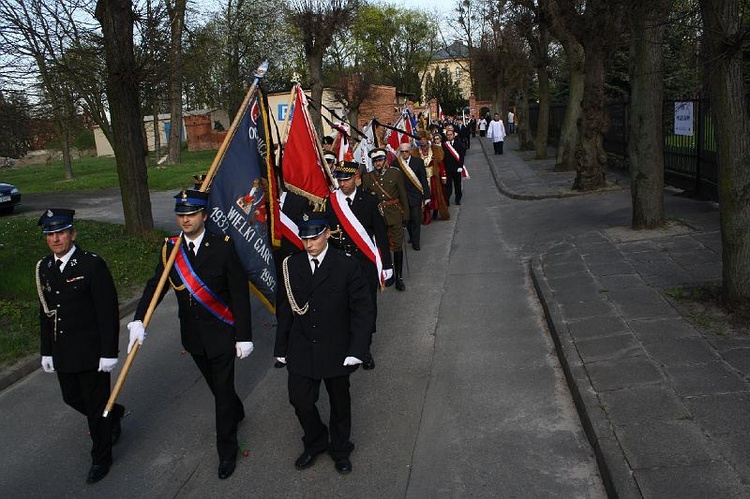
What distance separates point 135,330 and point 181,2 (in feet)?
52.5

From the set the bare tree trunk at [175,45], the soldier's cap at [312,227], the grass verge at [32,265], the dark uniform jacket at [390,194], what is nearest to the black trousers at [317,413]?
the soldier's cap at [312,227]

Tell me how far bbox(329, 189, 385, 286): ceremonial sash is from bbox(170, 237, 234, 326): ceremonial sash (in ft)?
6.93

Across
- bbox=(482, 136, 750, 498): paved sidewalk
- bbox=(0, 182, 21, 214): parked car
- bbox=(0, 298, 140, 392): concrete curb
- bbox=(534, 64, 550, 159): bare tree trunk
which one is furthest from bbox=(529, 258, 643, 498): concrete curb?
bbox=(534, 64, 550, 159): bare tree trunk

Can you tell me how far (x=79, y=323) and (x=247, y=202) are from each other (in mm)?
1795

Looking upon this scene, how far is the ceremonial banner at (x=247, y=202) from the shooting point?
19.0ft

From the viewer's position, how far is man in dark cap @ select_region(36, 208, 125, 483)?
4.98 metres

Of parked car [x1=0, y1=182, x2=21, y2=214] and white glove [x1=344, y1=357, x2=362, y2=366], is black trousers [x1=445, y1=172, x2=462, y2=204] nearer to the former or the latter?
white glove [x1=344, y1=357, x2=362, y2=366]

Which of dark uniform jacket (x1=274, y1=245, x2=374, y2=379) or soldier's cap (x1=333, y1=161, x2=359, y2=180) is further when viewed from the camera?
soldier's cap (x1=333, y1=161, x2=359, y2=180)

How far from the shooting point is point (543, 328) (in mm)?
7590

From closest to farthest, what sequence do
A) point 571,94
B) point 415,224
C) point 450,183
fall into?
point 415,224, point 450,183, point 571,94

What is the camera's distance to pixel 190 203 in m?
4.95

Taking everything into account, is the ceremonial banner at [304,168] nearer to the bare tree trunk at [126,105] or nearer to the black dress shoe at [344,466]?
the black dress shoe at [344,466]

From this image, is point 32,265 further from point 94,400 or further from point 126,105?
point 94,400

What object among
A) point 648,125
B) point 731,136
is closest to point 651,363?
point 731,136
